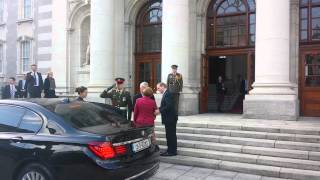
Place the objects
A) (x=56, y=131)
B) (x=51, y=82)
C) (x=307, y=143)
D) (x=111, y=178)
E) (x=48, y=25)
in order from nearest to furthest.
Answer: (x=111, y=178) < (x=56, y=131) < (x=307, y=143) < (x=51, y=82) < (x=48, y=25)

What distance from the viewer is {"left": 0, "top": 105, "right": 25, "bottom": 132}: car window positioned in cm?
604

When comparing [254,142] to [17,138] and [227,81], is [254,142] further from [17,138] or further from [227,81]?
[227,81]

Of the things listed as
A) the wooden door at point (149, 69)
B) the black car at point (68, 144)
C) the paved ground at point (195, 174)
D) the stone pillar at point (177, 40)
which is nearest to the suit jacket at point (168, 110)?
the paved ground at point (195, 174)

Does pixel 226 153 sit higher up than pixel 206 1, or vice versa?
pixel 206 1

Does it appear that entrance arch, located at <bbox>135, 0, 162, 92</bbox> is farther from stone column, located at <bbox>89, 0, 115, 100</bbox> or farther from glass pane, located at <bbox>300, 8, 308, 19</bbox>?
glass pane, located at <bbox>300, 8, 308, 19</bbox>

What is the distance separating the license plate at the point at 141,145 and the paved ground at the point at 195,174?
1.53 meters

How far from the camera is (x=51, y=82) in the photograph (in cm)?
1662

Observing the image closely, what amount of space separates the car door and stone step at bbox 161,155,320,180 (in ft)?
13.0

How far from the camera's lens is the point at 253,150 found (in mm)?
8594

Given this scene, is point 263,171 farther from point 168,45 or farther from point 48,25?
point 48,25

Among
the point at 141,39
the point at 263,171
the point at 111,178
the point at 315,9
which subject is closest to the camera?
the point at 111,178

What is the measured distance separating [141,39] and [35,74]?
5.39m

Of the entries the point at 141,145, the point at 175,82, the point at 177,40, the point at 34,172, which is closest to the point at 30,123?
the point at 34,172

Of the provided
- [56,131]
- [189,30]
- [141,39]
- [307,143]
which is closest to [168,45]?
[189,30]
